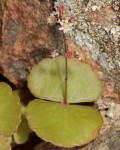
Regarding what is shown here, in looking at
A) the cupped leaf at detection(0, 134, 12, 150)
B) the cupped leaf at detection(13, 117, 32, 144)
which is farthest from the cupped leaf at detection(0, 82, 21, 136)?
the cupped leaf at detection(13, 117, 32, 144)

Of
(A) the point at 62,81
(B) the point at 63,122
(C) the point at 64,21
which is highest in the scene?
(C) the point at 64,21

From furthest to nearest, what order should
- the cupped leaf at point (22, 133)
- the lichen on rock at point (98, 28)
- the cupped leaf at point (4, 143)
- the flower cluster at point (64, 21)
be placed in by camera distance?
the cupped leaf at point (22, 133)
the cupped leaf at point (4, 143)
the lichen on rock at point (98, 28)
the flower cluster at point (64, 21)

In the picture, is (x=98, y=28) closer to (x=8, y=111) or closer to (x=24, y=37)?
(x=24, y=37)

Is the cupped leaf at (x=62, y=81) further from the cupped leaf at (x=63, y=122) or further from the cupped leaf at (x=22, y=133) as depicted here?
the cupped leaf at (x=22, y=133)

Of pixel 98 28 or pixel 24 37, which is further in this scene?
pixel 24 37

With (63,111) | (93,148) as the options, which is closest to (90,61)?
(63,111)

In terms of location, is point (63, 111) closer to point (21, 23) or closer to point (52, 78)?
point (52, 78)

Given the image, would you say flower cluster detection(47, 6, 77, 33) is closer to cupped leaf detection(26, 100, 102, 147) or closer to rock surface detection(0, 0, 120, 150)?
rock surface detection(0, 0, 120, 150)

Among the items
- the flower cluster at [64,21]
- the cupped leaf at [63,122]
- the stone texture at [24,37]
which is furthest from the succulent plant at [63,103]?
the flower cluster at [64,21]

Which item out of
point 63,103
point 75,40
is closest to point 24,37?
point 75,40
